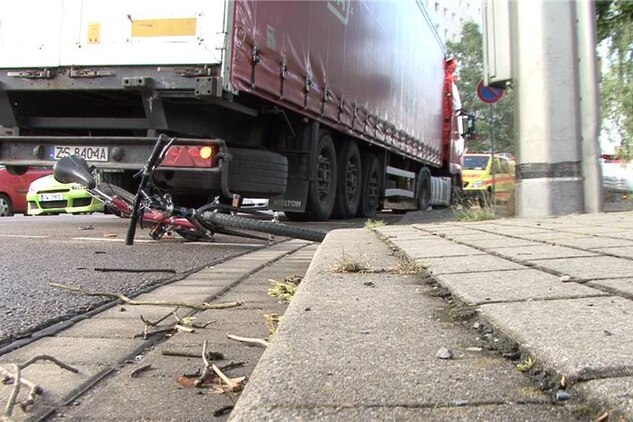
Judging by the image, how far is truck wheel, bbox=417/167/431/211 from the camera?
49.9 ft

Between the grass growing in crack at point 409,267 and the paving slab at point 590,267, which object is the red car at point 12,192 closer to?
the grass growing in crack at point 409,267

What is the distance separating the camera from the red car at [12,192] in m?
13.2

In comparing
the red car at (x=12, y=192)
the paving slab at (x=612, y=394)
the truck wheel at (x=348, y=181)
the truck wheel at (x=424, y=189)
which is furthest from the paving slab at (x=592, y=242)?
the red car at (x=12, y=192)

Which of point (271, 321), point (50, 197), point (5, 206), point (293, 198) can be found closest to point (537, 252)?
point (271, 321)

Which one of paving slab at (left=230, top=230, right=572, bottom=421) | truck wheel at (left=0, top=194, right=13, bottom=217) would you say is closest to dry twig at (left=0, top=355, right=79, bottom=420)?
paving slab at (left=230, top=230, right=572, bottom=421)

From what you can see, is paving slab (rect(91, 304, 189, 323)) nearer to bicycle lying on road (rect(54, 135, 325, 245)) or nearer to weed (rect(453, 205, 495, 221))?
bicycle lying on road (rect(54, 135, 325, 245))

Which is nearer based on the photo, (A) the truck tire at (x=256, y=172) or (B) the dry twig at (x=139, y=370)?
(B) the dry twig at (x=139, y=370)

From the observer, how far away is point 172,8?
5719 mm

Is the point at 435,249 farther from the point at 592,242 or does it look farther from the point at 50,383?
the point at 50,383

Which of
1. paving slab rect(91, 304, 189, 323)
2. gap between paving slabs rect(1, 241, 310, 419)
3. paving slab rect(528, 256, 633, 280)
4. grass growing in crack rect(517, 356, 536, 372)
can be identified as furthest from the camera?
paving slab rect(91, 304, 189, 323)

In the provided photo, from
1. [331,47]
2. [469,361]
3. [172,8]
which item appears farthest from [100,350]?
[331,47]

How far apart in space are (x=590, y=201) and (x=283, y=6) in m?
3.83

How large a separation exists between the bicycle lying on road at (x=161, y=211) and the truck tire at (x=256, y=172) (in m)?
1.26

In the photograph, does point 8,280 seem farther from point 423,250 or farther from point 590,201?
point 590,201
